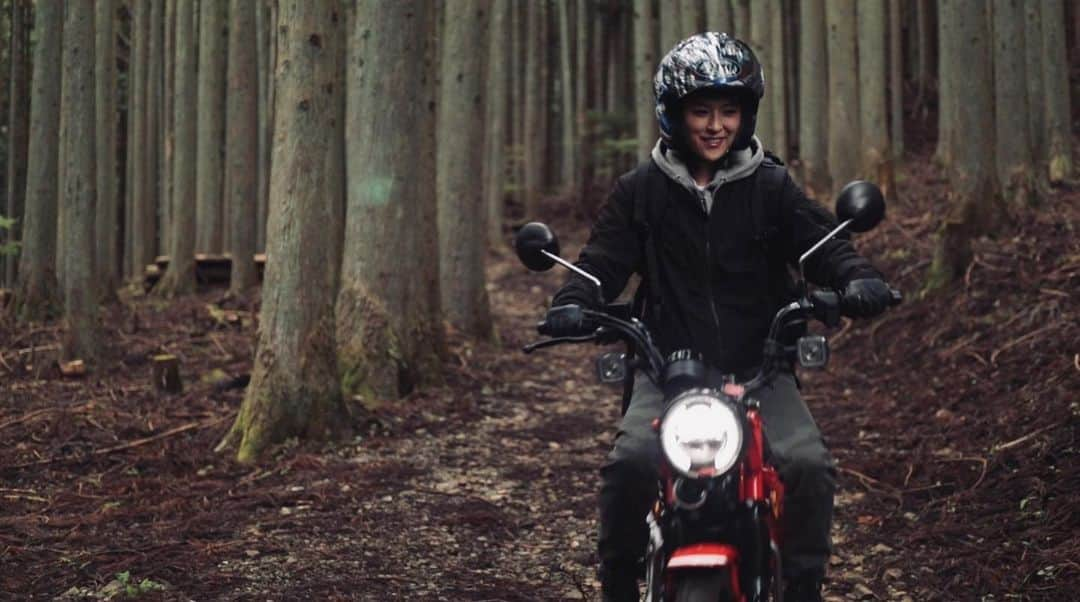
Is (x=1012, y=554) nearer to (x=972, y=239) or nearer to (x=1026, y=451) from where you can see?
(x=1026, y=451)

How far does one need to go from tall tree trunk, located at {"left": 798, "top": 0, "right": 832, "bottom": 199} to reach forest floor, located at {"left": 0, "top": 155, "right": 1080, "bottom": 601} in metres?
6.59

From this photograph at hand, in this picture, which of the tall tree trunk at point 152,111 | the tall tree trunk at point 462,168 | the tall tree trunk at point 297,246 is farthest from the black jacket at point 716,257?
the tall tree trunk at point 152,111

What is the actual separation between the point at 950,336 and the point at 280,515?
21.1 ft

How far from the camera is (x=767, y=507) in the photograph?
11.3 feet

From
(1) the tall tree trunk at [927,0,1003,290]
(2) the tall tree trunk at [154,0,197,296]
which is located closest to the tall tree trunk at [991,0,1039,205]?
(1) the tall tree trunk at [927,0,1003,290]

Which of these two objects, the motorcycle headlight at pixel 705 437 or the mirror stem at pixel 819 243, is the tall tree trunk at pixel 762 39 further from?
the motorcycle headlight at pixel 705 437

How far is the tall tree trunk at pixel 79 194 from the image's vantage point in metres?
11.1

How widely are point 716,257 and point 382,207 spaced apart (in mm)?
6722

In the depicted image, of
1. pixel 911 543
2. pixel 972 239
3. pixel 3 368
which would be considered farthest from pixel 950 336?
pixel 3 368

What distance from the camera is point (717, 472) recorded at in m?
3.18

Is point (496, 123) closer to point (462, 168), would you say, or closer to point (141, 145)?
point (141, 145)

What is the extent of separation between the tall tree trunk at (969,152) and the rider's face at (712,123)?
328 inches

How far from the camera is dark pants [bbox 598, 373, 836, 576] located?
3.65 m

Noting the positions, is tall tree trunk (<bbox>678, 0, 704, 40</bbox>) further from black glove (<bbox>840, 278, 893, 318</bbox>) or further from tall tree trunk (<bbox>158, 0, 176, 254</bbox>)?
black glove (<bbox>840, 278, 893, 318</bbox>)
